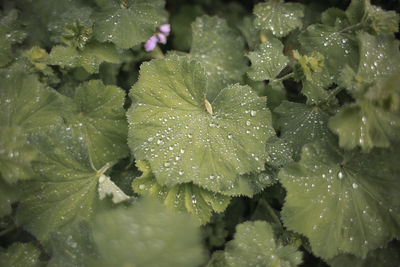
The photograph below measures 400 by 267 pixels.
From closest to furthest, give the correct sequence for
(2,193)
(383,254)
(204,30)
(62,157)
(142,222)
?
1. (142,222)
2. (2,193)
3. (62,157)
4. (383,254)
5. (204,30)

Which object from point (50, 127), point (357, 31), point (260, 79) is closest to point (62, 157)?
point (50, 127)

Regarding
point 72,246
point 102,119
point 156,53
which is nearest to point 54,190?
point 72,246

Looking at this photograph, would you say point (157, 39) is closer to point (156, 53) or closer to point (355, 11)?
point (156, 53)

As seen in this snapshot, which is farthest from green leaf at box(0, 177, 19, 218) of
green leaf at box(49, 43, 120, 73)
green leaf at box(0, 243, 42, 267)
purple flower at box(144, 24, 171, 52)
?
purple flower at box(144, 24, 171, 52)

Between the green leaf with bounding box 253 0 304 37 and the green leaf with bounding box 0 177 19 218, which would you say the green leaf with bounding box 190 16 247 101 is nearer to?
the green leaf with bounding box 253 0 304 37

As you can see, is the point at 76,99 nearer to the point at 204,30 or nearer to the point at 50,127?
the point at 50,127

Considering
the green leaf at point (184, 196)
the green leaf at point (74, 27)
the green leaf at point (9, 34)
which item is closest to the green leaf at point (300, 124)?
the green leaf at point (184, 196)

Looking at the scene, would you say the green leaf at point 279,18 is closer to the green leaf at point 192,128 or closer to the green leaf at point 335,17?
the green leaf at point 335,17
